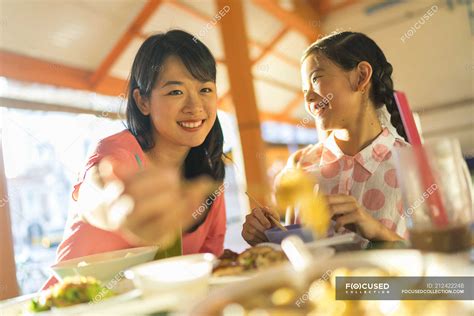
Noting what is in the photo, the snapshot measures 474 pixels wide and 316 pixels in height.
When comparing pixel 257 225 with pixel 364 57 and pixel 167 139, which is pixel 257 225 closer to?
pixel 167 139

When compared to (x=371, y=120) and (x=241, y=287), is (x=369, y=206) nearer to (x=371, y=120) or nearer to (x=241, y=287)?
(x=371, y=120)

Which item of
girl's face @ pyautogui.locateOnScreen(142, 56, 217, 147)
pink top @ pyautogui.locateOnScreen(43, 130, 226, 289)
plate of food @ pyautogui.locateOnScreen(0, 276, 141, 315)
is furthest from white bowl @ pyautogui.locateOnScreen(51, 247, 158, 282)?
girl's face @ pyautogui.locateOnScreen(142, 56, 217, 147)

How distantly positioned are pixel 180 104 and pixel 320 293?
70cm

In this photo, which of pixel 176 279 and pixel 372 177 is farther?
pixel 372 177

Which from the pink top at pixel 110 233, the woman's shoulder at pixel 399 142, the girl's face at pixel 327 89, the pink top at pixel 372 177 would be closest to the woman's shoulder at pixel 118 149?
the pink top at pixel 110 233

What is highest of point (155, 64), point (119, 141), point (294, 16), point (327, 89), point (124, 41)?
point (294, 16)

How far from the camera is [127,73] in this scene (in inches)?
48.7

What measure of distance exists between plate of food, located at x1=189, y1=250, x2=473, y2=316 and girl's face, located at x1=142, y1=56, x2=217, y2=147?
2.14 feet

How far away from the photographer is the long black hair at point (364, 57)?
1.10 m

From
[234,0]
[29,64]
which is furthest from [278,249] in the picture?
[234,0]

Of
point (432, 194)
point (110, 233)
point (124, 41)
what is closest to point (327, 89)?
point (432, 194)

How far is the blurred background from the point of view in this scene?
171cm

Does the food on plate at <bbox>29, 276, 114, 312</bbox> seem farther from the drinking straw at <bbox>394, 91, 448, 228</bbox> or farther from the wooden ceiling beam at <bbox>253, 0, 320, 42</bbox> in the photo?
the wooden ceiling beam at <bbox>253, 0, 320, 42</bbox>

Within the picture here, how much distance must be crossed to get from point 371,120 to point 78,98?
139cm
